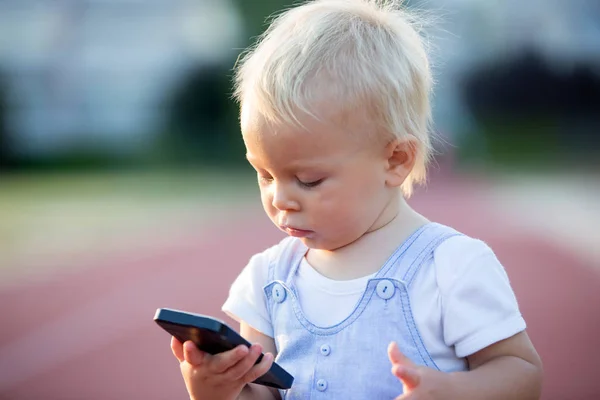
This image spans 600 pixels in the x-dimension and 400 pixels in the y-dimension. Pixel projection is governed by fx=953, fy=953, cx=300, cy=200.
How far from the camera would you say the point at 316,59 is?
2096mm

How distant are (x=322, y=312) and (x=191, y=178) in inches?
635

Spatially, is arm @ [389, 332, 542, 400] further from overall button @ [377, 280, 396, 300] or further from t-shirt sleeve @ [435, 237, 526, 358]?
overall button @ [377, 280, 396, 300]

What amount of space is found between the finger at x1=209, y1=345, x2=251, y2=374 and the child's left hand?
0.99ft

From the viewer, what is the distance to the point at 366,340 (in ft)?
6.82

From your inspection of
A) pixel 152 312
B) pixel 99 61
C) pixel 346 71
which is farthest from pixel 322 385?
pixel 99 61

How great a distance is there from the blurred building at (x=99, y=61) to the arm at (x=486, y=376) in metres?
18.8

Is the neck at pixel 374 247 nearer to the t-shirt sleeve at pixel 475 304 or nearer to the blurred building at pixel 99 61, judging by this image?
the t-shirt sleeve at pixel 475 304

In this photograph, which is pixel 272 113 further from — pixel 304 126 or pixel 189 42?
pixel 189 42

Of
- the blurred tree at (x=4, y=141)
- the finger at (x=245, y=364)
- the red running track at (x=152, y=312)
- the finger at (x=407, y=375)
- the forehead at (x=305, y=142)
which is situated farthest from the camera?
the blurred tree at (x=4, y=141)

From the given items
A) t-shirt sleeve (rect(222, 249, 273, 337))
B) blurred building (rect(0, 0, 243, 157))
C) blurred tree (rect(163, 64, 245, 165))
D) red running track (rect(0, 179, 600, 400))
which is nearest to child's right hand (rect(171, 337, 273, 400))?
t-shirt sleeve (rect(222, 249, 273, 337))

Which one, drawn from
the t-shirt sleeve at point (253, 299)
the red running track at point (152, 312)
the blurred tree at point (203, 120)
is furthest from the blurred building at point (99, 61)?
the t-shirt sleeve at point (253, 299)

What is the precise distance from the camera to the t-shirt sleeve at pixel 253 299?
229 centimetres

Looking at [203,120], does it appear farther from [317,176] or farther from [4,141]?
[317,176]

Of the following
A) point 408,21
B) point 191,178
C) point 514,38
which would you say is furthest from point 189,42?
point 408,21
